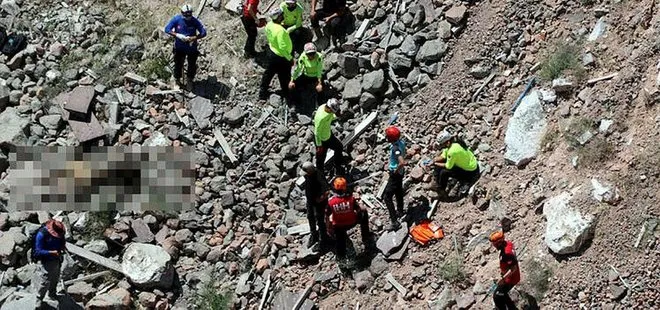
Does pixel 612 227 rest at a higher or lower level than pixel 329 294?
higher

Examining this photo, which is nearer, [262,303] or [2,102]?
[262,303]

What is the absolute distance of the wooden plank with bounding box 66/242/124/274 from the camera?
45.5 feet

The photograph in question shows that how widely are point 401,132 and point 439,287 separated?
3.12 m

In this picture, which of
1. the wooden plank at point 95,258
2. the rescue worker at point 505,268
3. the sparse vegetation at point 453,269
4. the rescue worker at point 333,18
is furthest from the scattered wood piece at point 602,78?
the wooden plank at point 95,258

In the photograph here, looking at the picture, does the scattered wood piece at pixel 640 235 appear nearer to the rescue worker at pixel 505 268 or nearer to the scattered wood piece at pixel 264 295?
the rescue worker at pixel 505 268

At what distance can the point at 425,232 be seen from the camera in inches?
536

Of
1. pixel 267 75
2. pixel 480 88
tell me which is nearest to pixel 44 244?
pixel 267 75

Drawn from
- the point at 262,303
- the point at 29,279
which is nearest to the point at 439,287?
the point at 262,303

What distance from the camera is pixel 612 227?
1216 cm

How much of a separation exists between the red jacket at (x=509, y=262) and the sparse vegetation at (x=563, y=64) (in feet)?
11.5

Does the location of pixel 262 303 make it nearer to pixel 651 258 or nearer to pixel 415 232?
pixel 415 232

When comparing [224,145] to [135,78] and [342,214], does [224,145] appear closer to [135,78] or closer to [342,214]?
[135,78]

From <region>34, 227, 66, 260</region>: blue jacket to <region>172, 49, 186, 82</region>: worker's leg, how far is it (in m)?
4.68

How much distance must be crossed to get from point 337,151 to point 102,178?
411 centimetres
